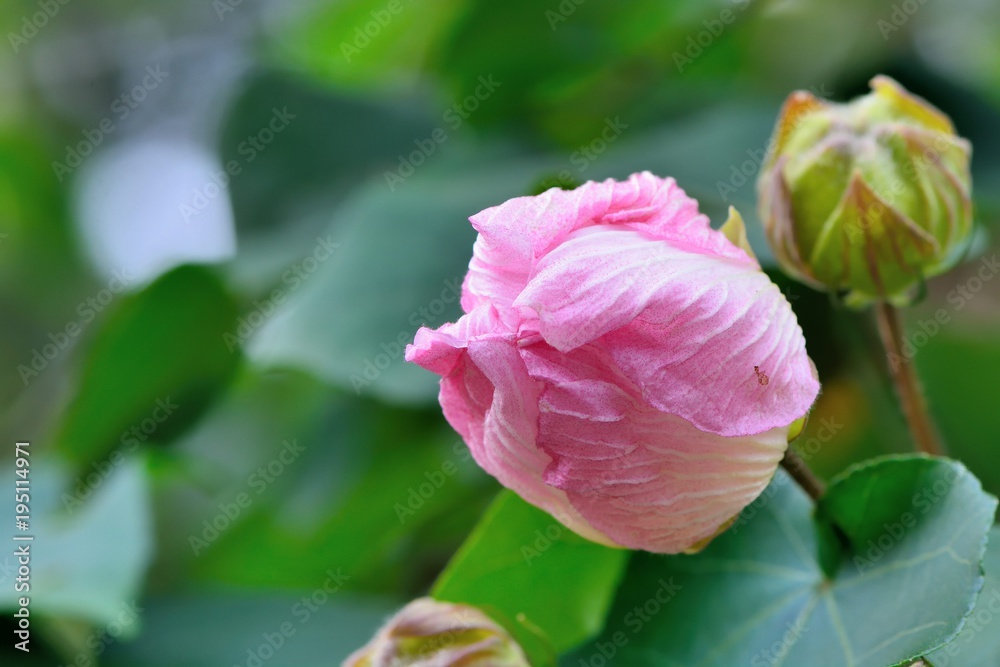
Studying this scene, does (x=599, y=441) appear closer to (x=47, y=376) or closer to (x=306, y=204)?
(x=306, y=204)

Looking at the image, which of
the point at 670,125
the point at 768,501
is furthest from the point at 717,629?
the point at 670,125
